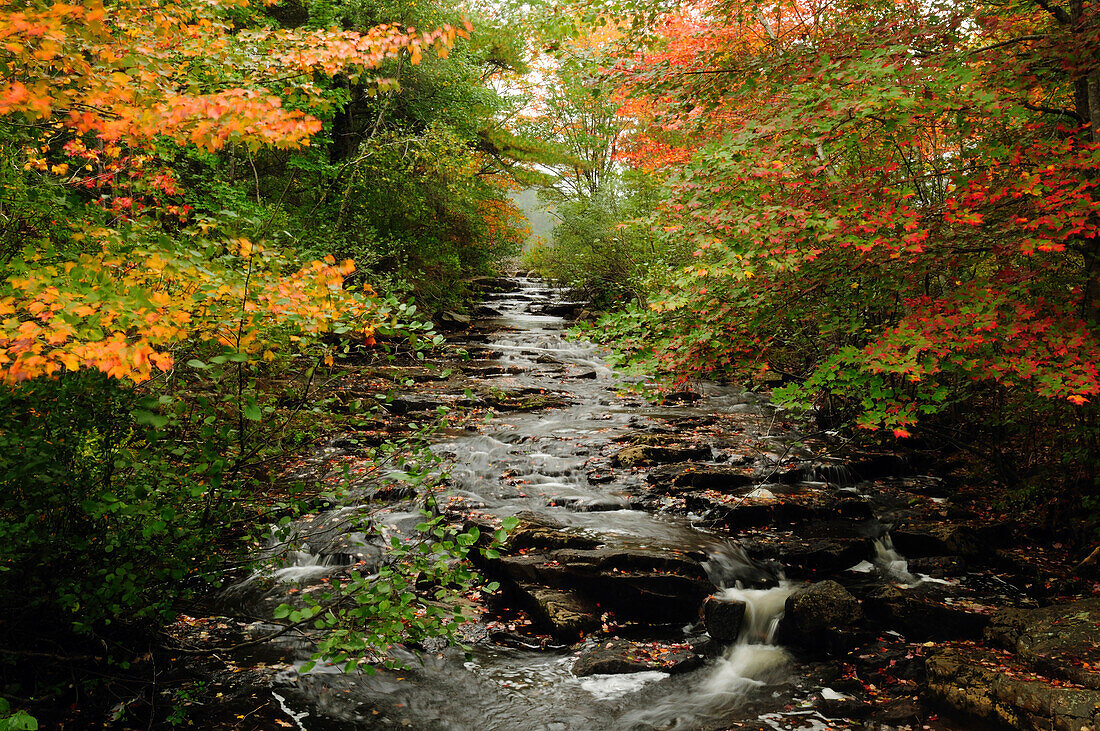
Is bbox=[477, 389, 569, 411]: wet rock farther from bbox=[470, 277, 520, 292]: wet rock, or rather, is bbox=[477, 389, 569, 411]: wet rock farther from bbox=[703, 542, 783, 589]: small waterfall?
bbox=[470, 277, 520, 292]: wet rock

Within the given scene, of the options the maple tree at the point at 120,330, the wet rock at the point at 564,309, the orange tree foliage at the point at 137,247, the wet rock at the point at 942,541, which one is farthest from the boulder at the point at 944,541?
the wet rock at the point at 564,309

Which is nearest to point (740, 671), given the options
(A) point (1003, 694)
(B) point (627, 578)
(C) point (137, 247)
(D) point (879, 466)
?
(B) point (627, 578)

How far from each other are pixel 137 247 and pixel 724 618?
5919mm

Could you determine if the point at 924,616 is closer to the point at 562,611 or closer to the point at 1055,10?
the point at 562,611

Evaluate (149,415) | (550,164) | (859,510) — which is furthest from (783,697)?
(550,164)

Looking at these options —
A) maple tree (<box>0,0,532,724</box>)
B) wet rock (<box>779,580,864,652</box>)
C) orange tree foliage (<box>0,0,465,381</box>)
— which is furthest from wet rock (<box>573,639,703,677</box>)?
orange tree foliage (<box>0,0,465,381</box>)

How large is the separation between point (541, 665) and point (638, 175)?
17087 millimetres

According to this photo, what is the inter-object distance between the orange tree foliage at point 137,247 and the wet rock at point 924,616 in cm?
573

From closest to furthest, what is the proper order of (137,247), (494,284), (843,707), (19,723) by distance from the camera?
1. (19,723)
2. (137,247)
3. (843,707)
4. (494,284)

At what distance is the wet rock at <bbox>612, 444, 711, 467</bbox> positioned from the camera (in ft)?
31.8

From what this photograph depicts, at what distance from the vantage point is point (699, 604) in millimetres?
6422

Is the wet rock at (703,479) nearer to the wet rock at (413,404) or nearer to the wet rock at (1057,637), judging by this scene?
the wet rock at (1057,637)

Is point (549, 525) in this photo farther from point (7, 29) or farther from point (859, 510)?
point (7, 29)

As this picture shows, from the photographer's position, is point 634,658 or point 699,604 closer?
point 634,658
